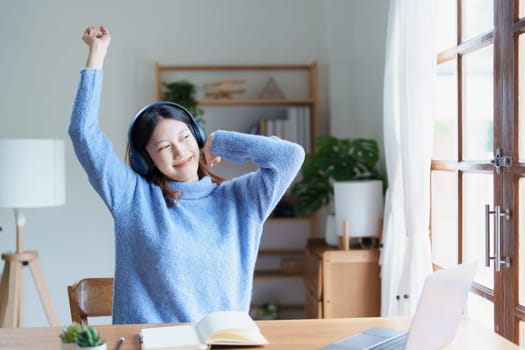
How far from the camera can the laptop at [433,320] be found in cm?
121

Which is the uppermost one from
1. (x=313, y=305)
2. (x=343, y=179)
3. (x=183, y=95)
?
(x=183, y=95)

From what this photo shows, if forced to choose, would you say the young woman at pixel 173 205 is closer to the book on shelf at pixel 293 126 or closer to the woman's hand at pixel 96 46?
the woman's hand at pixel 96 46

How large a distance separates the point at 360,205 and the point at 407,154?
0.43 m

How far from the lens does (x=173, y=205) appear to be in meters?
1.71

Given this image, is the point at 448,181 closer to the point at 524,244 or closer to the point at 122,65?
the point at 524,244

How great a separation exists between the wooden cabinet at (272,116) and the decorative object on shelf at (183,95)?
0.10 metres

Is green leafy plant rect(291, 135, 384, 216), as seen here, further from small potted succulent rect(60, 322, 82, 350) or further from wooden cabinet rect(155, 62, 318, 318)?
small potted succulent rect(60, 322, 82, 350)

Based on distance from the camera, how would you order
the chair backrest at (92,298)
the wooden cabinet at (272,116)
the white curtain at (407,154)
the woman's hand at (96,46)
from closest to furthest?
1. the woman's hand at (96,46)
2. the chair backrest at (92,298)
3. the white curtain at (407,154)
4. the wooden cabinet at (272,116)

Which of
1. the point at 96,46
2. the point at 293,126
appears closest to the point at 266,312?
the point at 293,126

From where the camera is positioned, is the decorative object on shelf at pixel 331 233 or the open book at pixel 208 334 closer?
the open book at pixel 208 334

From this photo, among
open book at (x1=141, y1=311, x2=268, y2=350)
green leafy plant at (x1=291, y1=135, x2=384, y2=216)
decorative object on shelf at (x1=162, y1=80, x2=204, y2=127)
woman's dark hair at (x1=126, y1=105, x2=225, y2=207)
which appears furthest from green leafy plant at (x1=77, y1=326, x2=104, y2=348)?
decorative object on shelf at (x1=162, y1=80, x2=204, y2=127)

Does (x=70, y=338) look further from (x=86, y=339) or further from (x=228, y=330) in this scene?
(x=228, y=330)

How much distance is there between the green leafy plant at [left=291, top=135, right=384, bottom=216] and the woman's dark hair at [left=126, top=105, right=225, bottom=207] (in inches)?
65.1

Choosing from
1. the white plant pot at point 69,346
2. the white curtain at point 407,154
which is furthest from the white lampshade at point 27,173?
the white plant pot at point 69,346
